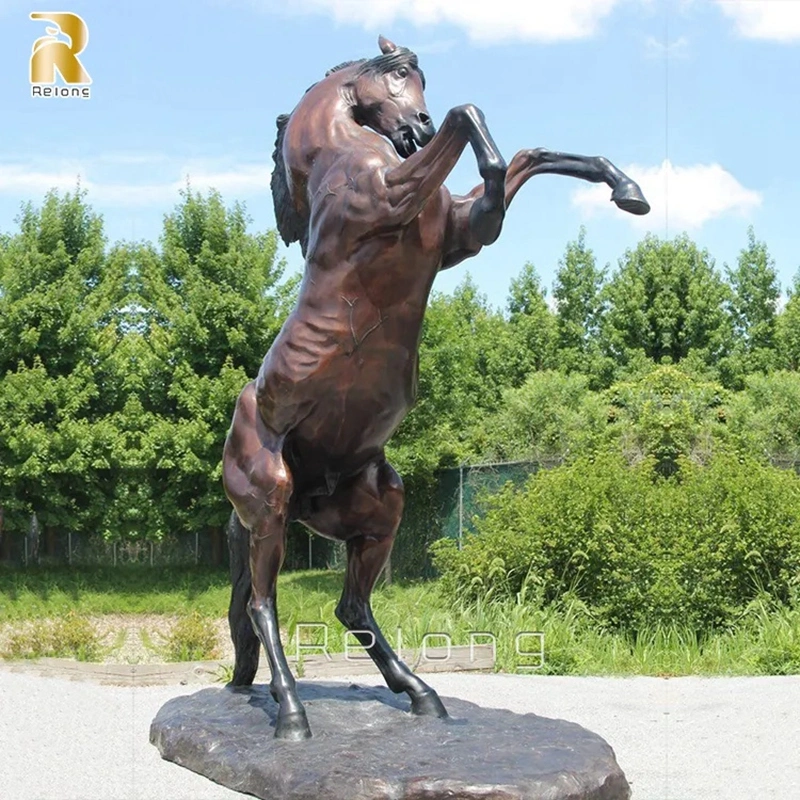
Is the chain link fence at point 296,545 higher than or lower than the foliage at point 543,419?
lower

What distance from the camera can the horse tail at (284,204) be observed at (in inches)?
190

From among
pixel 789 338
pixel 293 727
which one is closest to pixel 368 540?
pixel 293 727

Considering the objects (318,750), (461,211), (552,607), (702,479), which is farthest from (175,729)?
(702,479)

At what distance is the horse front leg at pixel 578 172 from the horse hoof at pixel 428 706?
2.12 metres

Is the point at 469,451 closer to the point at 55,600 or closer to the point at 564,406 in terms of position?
the point at 564,406

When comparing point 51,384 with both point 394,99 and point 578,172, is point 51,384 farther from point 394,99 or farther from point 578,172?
point 578,172

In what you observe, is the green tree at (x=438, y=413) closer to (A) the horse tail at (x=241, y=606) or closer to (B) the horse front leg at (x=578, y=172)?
(A) the horse tail at (x=241, y=606)

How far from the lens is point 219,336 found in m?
17.4

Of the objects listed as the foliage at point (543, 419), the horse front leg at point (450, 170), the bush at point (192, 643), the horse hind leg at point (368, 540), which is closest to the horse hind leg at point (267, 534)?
the horse hind leg at point (368, 540)

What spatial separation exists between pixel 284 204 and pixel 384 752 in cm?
238

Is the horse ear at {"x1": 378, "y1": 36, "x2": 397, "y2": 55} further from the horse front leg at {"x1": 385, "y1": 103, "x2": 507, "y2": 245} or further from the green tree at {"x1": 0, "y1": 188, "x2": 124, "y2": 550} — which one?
the green tree at {"x1": 0, "y1": 188, "x2": 124, "y2": 550}

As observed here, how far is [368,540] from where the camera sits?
490 centimetres

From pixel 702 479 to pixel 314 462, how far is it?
7.18 m

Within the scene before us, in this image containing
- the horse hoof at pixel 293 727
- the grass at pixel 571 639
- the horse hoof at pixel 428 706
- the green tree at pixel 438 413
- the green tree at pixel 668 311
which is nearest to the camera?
the horse hoof at pixel 293 727
